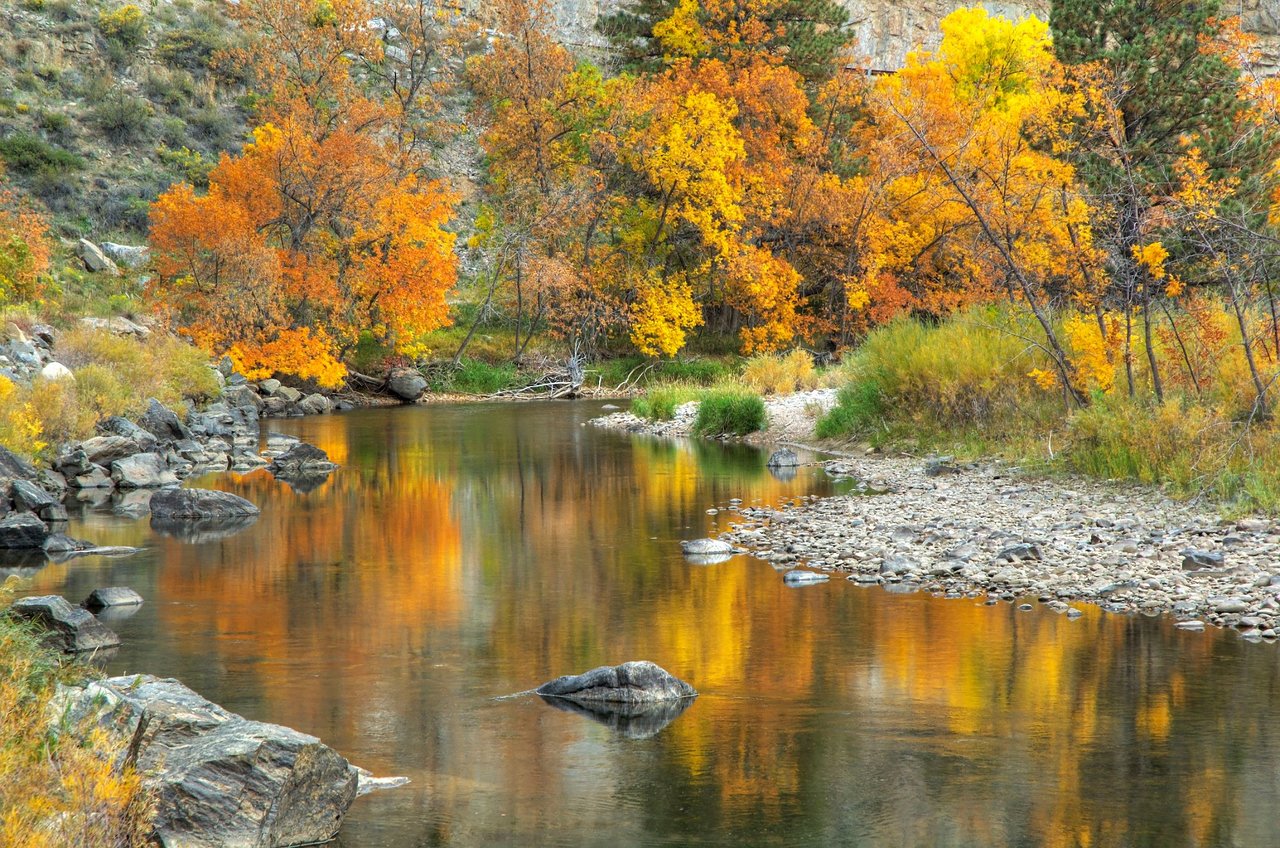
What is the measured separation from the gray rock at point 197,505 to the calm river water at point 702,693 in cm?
158

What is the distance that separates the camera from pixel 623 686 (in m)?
8.82

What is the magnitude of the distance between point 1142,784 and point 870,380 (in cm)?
1666

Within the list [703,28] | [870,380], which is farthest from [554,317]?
[870,380]

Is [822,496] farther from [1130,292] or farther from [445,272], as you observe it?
[445,272]

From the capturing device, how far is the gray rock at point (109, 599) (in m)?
11.7

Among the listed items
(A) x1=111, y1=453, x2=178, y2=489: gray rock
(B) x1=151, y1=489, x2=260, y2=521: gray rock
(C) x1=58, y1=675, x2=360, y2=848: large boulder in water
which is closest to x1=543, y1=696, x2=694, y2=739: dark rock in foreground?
(C) x1=58, y1=675, x2=360, y2=848: large boulder in water

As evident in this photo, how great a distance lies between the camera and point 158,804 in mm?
6055

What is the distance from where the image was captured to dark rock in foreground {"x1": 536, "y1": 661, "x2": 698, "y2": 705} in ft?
28.8

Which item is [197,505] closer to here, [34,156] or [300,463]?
[300,463]

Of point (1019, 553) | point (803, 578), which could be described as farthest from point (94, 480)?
point (1019, 553)

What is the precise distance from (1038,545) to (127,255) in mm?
37717

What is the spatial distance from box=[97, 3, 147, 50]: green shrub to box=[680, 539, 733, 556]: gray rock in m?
52.4

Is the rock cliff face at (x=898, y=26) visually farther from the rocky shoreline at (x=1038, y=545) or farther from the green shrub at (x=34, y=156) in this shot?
the rocky shoreline at (x=1038, y=545)

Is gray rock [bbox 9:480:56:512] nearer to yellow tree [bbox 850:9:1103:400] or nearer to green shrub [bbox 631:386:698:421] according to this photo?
yellow tree [bbox 850:9:1103:400]
